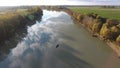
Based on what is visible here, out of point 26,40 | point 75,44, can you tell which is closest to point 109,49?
point 75,44

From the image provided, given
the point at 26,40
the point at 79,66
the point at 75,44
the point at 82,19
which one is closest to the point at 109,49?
the point at 75,44

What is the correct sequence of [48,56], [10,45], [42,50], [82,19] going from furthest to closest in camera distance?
[82,19] < [10,45] < [42,50] < [48,56]

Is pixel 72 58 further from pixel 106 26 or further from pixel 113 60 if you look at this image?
pixel 106 26

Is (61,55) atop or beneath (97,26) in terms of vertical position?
atop

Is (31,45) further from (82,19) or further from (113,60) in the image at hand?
(82,19)

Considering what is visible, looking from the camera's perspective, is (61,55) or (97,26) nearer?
(61,55)

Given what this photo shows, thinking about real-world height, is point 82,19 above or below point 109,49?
below

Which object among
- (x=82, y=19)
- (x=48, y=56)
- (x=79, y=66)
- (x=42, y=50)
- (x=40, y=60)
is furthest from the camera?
(x=82, y=19)

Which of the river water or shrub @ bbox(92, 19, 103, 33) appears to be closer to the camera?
the river water

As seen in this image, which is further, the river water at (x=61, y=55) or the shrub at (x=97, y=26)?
the shrub at (x=97, y=26)

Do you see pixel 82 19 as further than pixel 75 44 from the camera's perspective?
Yes
